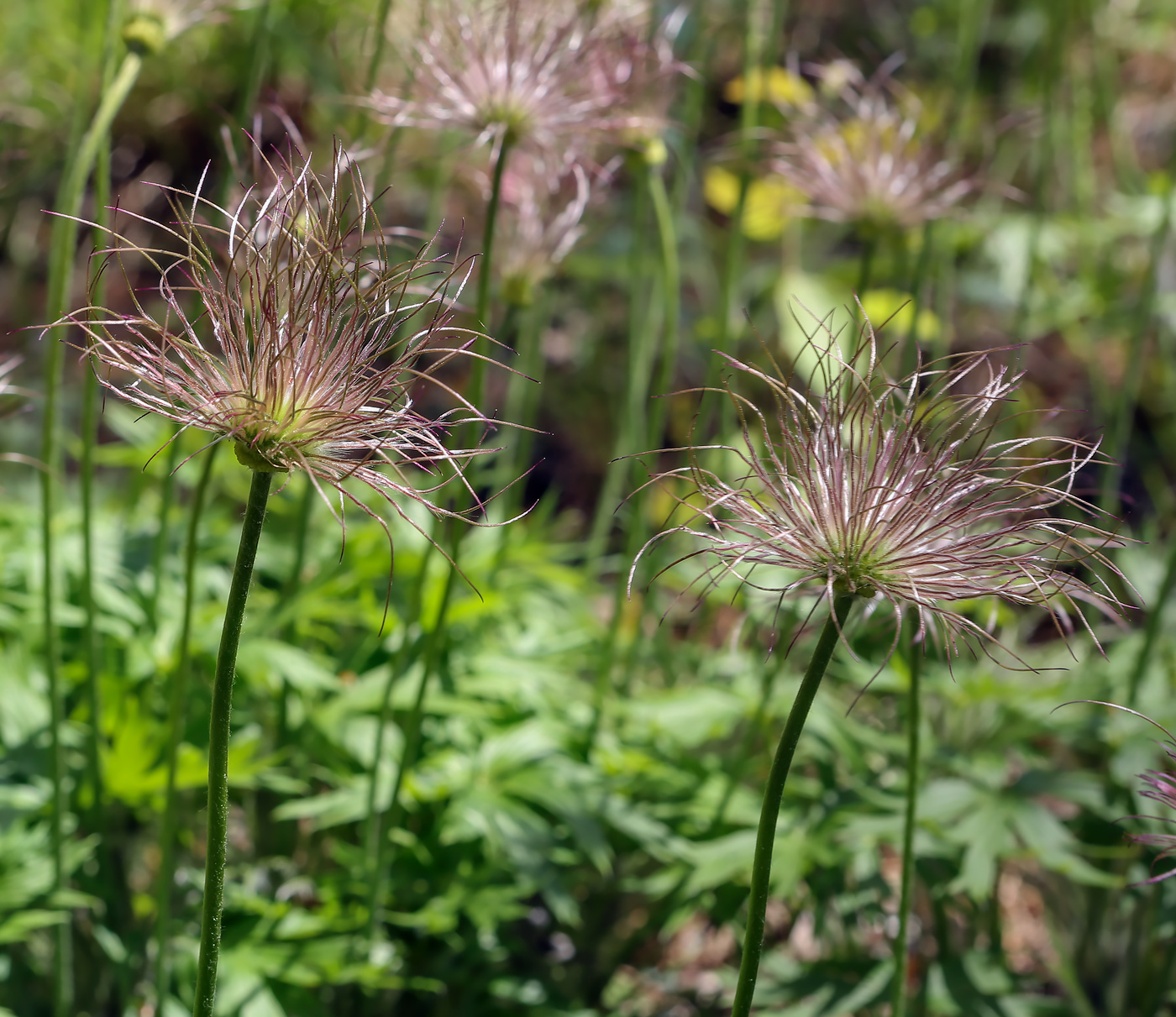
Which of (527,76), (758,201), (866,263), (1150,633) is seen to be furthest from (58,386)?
(758,201)

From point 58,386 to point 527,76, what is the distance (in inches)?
35.3

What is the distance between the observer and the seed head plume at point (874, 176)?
2084 mm

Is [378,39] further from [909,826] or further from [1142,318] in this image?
[1142,318]

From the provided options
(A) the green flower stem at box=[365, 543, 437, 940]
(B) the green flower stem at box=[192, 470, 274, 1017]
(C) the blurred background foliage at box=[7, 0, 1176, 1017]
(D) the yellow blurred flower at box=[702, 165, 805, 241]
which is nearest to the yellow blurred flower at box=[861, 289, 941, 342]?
(C) the blurred background foliage at box=[7, 0, 1176, 1017]

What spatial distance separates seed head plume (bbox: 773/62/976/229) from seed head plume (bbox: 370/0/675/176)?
13.4 inches

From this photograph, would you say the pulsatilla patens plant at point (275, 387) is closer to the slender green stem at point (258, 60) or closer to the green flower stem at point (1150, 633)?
the slender green stem at point (258, 60)

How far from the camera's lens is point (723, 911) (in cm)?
206

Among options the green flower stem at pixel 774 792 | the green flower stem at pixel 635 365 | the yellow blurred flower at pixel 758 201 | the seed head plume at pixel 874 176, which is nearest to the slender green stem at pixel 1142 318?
the seed head plume at pixel 874 176

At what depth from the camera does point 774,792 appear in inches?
38.8

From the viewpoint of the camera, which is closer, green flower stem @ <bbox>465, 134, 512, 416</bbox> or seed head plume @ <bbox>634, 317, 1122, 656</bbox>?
seed head plume @ <bbox>634, 317, 1122, 656</bbox>

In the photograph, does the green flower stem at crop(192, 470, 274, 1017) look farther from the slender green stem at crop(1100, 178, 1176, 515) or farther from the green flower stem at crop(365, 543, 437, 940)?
the slender green stem at crop(1100, 178, 1176, 515)

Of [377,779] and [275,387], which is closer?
[275,387]

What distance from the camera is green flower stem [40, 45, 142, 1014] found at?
1.49 m

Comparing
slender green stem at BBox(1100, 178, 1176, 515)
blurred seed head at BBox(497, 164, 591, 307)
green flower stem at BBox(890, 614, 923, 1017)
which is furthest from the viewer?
slender green stem at BBox(1100, 178, 1176, 515)
